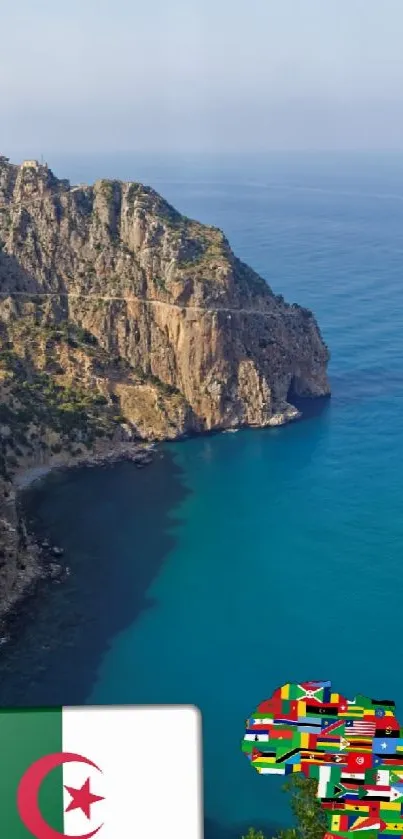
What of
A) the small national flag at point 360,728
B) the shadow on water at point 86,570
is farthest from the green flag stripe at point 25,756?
the shadow on water at point 86,570

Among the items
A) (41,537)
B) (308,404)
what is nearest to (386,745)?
(41,537)

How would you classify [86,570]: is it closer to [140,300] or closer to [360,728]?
[360,728]

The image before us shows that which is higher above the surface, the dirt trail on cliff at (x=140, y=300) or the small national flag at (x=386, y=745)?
the dirt trail on cliff at (x=140, y=300)

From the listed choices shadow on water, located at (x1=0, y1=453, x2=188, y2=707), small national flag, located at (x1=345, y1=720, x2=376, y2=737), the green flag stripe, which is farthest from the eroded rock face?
the green flag stripe

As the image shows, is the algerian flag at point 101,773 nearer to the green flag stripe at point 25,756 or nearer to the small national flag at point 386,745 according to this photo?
the green flag stripe at point 25,756

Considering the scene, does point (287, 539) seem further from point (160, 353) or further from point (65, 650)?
point (160, 353)

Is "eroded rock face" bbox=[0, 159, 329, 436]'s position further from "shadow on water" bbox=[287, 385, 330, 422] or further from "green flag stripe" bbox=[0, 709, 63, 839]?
"green flag stripe" bbox=[0, 709, 63, 839]

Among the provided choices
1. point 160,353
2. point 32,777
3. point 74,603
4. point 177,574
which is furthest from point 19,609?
point 32,777
